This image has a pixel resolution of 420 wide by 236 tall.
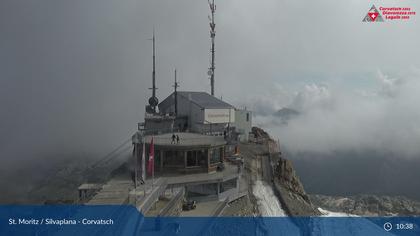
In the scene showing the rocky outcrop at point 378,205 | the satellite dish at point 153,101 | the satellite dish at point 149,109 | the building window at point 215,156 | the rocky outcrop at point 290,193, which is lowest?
the rocky outcrop at point 378,205

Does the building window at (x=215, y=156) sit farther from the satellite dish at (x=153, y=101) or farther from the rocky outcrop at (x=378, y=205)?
the rocky outcrop at (x=378, y=205)

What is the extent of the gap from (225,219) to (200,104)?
2571 centimetres

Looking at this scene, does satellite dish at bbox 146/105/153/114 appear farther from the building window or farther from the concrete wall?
the building window

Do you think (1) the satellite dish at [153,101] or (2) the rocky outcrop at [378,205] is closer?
(1) the satellite dish at [153,101]

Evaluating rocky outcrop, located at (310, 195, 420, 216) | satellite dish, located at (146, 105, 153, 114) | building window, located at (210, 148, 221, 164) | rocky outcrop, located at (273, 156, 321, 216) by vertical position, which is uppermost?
satellite dish, located at (146, 105, 153, 114)

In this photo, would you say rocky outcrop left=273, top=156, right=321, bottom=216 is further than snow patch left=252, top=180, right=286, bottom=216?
Yes

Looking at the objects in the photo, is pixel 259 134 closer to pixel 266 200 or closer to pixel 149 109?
pixel 149 109

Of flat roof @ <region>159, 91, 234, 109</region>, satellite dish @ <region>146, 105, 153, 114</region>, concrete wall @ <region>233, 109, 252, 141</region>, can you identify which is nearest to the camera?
flat roof @ <region>159, 91, 234, 109</region>

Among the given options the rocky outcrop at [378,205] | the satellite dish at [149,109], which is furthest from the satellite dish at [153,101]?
the rocky outcrop at [378,205]

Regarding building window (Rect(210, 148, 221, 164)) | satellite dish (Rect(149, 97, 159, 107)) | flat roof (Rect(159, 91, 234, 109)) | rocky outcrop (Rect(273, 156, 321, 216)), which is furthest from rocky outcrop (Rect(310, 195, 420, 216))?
building window (Rect(210, 148, 221, 164))

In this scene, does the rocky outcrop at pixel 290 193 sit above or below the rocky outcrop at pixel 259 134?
below

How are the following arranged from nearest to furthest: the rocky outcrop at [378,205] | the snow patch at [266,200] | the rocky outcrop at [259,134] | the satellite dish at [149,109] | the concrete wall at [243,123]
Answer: the snow patch at [266,200]
the satellite dish at [149,109]
the concrete wall at [243,123]
the rocky outcrop at [259,134]
the rocky outcrop at [378,205]

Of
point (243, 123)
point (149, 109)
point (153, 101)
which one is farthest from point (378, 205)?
point (153, 101)

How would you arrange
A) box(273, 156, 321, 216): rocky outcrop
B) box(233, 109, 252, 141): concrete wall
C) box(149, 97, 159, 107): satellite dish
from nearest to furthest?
box(273, 156, 321, 216): rocky outcrop → box(149, 97, 159, 107): satellite dish → box(233, 109, 252, 141): concrete wall
